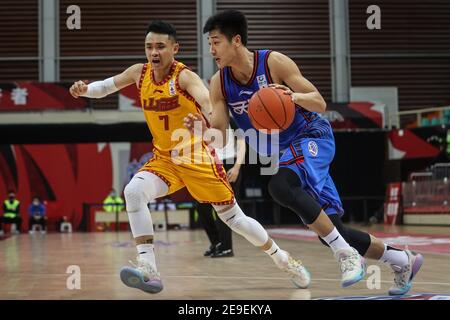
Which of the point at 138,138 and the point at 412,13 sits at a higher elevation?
the point at 412,13

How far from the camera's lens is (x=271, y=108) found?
421cm

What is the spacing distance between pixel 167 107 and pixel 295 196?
1.29m

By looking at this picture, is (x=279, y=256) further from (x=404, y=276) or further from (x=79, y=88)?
(x=79, y=88)

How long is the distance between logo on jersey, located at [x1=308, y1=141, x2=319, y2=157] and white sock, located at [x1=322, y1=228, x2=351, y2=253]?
544 mm

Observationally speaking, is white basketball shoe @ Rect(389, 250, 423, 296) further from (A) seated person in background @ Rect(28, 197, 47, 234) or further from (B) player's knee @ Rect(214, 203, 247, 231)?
(A) seated person in background @ Rect(28, 197, 47, 234)

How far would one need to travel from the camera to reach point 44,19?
21.0 m

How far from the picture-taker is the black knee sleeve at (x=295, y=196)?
14.1ft

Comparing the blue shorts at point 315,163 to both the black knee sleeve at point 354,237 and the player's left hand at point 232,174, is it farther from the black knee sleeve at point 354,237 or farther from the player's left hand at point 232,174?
the player's left hand at point 232,174

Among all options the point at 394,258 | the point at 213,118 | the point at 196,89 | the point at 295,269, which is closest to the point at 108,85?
the point at 196,89

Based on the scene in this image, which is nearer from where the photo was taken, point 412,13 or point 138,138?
point 138,138

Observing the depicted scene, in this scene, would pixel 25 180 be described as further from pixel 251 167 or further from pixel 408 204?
pixel 408 204

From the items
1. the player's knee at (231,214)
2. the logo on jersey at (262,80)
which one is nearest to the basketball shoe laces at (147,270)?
the player's knee at (231,214)

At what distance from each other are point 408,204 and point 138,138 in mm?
8162

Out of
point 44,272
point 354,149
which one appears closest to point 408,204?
point 354,149
